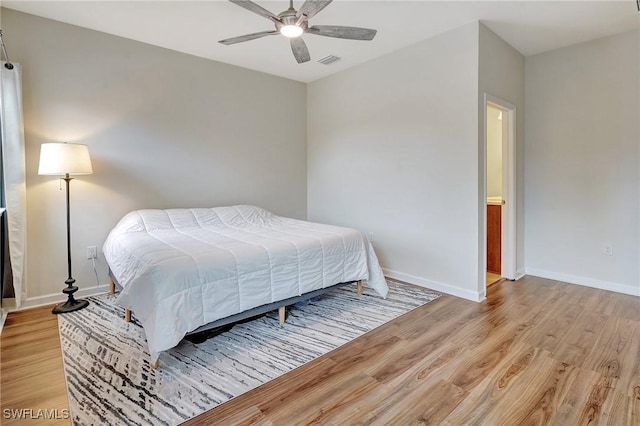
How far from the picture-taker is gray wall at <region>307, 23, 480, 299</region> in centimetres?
321

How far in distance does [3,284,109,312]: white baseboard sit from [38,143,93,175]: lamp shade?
1196 millimetres

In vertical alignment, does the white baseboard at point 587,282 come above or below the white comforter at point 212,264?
below

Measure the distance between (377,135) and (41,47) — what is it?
3.49m

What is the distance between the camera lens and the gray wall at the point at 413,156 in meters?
3.21

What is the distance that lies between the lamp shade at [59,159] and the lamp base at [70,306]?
121cm

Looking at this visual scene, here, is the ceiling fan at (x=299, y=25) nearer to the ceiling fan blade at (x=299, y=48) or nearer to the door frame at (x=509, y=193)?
the ceiling fan blade at (x=299, y=48)

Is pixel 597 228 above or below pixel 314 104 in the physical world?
below

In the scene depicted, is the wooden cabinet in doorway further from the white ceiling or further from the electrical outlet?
the electrical outlet

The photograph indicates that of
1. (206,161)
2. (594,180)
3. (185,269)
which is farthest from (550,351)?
(206,161)

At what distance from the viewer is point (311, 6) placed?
7.01 feet

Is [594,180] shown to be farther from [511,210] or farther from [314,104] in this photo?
[314,104]

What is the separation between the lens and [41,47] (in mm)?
2996

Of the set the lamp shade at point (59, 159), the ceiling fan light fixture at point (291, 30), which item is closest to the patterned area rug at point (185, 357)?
the lamp shade at point (59, 159)

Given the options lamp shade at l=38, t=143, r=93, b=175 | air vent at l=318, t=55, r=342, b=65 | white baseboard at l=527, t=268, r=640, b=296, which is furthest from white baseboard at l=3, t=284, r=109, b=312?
white baseboard at l=527, t=268, r=640, b=296
